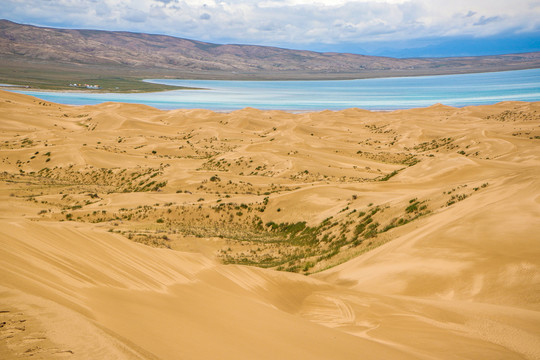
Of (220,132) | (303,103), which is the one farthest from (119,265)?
(303,103)

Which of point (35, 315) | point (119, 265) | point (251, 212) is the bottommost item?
point (251, 212)

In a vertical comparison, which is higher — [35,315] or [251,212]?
[35,315]

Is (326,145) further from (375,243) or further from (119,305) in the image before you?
(119,305)

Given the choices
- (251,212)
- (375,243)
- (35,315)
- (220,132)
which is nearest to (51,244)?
(35,315)

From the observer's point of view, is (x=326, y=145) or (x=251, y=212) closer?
(x=251, y=212)

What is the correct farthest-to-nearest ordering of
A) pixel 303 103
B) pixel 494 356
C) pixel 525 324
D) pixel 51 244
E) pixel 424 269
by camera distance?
pixel 303 103, pixel 424 269, pixel 51 244, pixel 525 324, pixel 494 356

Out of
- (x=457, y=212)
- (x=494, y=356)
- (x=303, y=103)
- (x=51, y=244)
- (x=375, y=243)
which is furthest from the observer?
(x=303, y=103)
